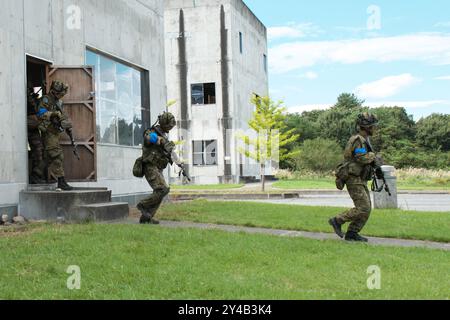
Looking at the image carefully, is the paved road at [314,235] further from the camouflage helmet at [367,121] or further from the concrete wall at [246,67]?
the concrete wall at [246,67]

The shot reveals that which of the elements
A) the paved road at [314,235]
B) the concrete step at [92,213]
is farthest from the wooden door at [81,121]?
the paved road at [314,235]

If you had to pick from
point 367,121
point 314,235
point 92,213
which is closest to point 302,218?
point 314,235

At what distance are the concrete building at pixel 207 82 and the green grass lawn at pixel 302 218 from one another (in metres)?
19.2

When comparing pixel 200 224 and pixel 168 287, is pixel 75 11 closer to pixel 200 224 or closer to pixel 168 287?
pixel 200 224

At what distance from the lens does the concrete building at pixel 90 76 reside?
9.68 metres

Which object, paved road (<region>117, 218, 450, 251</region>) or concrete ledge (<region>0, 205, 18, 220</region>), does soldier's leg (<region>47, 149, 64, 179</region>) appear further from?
paved road (<region>117, 218, 450, 251</region>)

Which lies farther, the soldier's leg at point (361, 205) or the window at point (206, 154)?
the window at point (206, 154)

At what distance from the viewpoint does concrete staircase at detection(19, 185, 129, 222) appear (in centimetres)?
939

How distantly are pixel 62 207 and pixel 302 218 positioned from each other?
4.63 m

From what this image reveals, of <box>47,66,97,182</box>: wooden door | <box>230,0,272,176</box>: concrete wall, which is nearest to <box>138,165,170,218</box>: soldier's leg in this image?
<box>47,66,97,182</box>: wooden door

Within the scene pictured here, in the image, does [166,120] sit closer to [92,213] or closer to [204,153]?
[92,213]

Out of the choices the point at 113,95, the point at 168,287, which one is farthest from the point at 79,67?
the point at 168,287

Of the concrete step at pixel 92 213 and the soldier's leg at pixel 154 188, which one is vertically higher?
the soldier's leg at pixel 154 188

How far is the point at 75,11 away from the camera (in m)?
11.8
